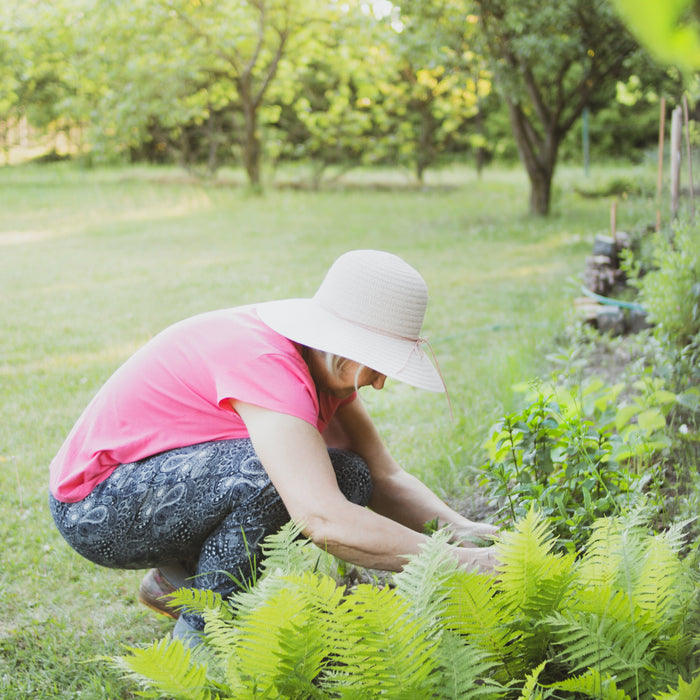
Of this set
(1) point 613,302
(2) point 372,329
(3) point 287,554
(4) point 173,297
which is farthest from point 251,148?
(3) point 287,554

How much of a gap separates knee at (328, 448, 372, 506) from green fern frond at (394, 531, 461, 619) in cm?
66

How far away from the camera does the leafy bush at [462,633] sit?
1396 millimetres

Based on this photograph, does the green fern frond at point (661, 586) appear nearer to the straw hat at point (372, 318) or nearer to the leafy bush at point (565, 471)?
the leafy bush at point (565, 471)

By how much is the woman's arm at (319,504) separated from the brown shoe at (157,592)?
74cm

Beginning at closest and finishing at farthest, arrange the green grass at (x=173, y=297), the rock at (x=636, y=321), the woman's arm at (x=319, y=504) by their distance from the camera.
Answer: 1. the woman's arm at (x=319, y=504)
2. the green grass at (x=173, y=297)
3. the rock at (x=636, y=321)

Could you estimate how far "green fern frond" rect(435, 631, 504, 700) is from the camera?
4.58ft

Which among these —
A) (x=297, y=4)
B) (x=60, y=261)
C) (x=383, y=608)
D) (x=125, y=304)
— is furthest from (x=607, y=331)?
(x=297, y=4)

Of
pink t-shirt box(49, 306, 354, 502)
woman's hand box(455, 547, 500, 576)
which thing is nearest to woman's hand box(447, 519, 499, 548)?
woman's hand box(455, 547, 500, 576)

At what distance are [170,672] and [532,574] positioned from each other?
2.32ft

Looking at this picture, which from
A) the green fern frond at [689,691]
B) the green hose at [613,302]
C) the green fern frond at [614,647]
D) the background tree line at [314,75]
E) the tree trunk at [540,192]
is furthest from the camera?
the tree trunk at [540,192]

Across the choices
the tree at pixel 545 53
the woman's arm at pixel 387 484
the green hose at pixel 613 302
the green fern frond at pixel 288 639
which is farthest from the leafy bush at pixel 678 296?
the tree at pixel 545 53

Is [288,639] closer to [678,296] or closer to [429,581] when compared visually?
[429,581]

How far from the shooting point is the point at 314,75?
54.1 feet

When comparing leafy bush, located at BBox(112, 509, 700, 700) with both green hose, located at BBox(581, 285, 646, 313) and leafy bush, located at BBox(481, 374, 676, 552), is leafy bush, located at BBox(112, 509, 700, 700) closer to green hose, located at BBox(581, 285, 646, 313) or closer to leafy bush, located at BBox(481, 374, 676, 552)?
leafy bush, located at BBox(481, 374, 676, 552)
